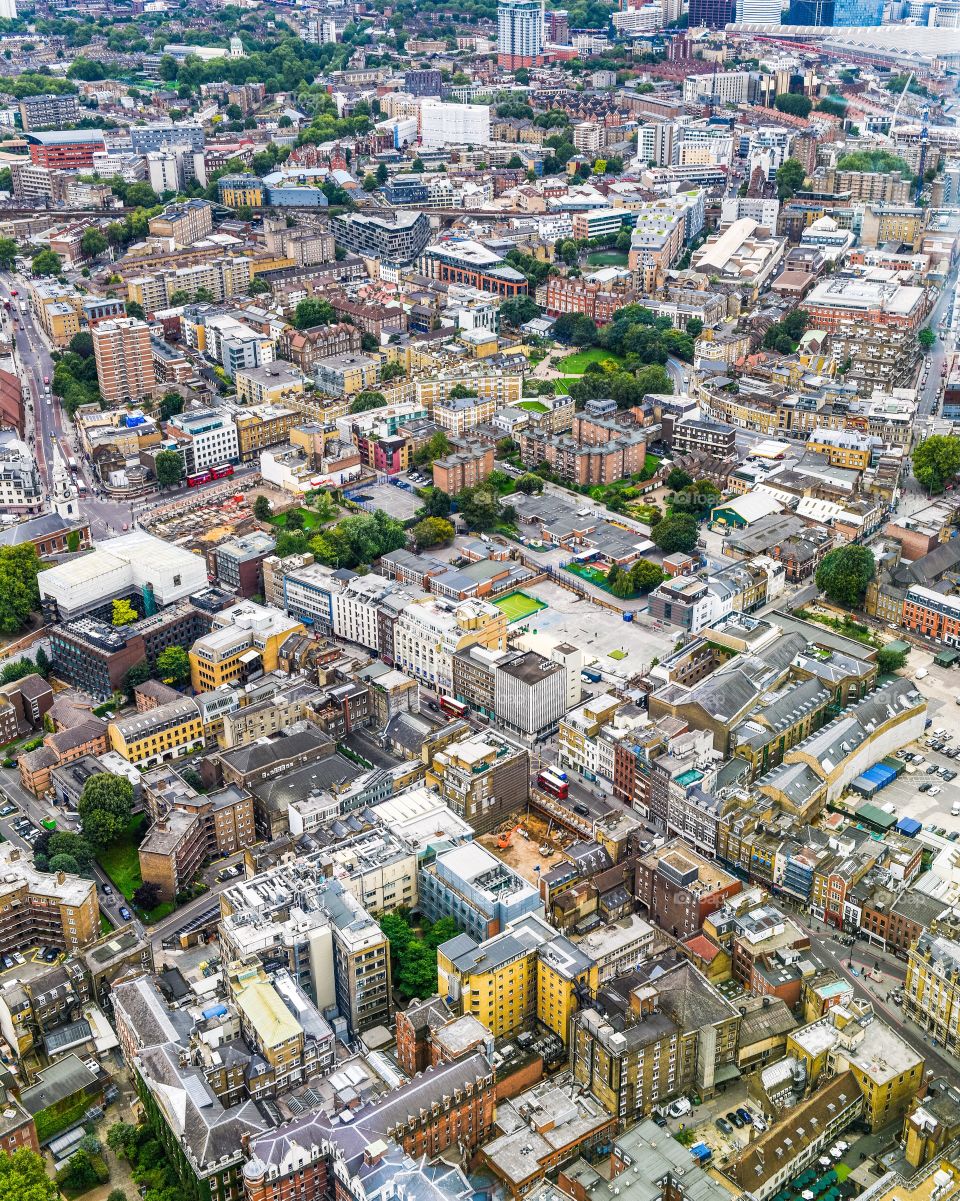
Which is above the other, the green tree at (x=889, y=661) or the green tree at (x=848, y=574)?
the green tree at (x=848, y=574)

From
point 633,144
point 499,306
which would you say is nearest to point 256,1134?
point 499,306

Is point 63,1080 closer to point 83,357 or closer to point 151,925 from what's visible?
point 151,925

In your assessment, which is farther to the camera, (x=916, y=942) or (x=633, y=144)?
(x=633, y=144)

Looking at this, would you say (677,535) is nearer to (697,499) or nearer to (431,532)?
(697,499)

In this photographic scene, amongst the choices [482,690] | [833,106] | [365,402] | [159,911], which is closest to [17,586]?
[159,911]

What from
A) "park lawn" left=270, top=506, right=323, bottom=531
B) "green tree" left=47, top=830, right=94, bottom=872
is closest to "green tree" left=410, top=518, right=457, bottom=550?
"park lawn" left=270, top=506, right=323, bottom=531

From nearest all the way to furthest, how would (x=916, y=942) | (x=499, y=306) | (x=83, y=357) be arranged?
(x=916, y=942) < (x=83, y=357) < (x=499, y=306)

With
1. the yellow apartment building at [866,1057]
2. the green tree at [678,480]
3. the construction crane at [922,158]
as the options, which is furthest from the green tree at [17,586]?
the construction crane at [922,158]

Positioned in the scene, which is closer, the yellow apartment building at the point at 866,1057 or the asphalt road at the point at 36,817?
the yellow apartment building at the point at 866,1057

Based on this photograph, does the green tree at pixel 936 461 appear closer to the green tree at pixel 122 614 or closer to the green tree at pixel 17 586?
the green tree at pixel 122 614
